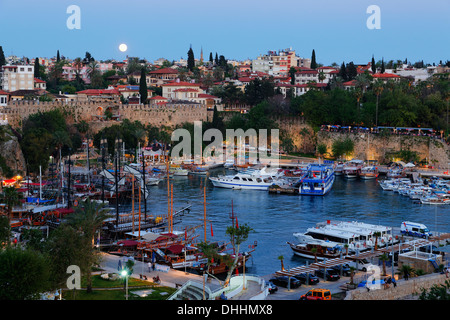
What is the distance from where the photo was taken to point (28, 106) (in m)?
62.4

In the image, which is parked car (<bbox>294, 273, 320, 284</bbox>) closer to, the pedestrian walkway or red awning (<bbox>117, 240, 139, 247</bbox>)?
the pedestrian walkway

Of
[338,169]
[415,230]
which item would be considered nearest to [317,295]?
[415,230]

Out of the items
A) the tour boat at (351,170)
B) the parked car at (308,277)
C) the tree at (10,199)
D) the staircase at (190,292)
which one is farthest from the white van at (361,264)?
the tour boat at (351,170)

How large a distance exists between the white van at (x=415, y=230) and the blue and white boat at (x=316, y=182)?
542 inches

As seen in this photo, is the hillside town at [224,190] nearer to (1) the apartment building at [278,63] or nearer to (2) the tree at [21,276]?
(2) the tree at [21,276]

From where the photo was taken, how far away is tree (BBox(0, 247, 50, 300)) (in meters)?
18.8

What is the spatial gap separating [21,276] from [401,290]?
A: 1168 cm

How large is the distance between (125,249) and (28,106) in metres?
36.7

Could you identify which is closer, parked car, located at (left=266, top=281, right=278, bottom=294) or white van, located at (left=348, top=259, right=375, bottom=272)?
parked car, located at (left=266, top=281, right=278, bottom=294)

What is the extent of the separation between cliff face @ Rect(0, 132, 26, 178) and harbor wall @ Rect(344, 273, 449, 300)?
3137 cm

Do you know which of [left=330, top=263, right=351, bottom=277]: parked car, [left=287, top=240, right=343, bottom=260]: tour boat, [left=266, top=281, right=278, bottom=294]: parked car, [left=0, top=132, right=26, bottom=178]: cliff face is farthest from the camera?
[left=0, top=132, right=26, bottom=178]: cliff face

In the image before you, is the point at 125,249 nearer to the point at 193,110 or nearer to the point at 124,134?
the point at 124,134

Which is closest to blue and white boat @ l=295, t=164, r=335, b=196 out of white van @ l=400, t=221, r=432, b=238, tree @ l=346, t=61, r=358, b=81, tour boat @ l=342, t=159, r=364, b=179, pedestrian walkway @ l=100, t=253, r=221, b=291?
tour boat @ l=342, t=159, r=364, b=179
